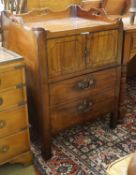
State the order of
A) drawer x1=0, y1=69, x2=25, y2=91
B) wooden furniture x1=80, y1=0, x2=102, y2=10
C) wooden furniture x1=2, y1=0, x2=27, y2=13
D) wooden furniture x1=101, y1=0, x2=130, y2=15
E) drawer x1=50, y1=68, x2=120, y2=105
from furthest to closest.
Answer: wooden furniture x1=101, y1=0, x2=130, y2=15
wooden furniture x1=80, y1=0, x2=102, y2=10
wooden furniture x1=2, y1=0, x2=27, y2=13
drawer x1=50, y1=68, x2=120, y2=105
drawer x1=0, y1=69, x2=25, y2=91

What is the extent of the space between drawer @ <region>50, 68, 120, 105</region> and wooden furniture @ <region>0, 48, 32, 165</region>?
19 centimetres

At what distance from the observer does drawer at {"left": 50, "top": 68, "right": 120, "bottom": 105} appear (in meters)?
1.43

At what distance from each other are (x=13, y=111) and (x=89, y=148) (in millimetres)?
595

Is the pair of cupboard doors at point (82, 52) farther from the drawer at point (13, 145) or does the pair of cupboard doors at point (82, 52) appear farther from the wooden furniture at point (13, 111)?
the drawer at point (13, 145)

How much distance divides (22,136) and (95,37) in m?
0.71

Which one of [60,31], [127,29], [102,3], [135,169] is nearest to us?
[135,169]

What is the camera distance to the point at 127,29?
1580 millimetres

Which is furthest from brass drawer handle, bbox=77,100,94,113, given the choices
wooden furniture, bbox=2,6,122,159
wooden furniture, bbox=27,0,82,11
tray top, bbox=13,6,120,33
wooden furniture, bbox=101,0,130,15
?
wooden furniture, bbox=101,0,130,15

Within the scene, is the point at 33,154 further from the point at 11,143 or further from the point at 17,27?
the point at 17,27

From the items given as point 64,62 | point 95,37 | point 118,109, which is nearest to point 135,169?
point 64,62

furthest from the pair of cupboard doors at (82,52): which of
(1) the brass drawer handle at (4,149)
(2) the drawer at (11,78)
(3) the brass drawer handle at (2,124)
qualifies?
(1) the brass drawer handle at (4,149)

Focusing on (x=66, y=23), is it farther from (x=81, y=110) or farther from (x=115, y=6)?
(x=115, y=6)

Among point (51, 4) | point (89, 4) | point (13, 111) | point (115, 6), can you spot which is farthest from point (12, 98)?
point (115, 6)

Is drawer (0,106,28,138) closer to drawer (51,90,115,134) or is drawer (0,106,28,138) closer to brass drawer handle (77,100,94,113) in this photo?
drawer (51,90,115,134)
